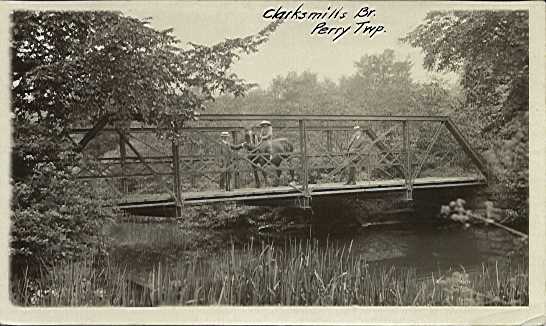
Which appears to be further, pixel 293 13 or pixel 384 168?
pixel 384 168

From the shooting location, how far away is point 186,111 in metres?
2.33

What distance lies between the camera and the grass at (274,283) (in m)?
2.25

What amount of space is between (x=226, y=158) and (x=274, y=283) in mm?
619

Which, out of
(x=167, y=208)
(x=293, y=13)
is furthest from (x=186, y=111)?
(x=293, y=13)

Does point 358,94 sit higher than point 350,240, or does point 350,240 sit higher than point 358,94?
point 358,94

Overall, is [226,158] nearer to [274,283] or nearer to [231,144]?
[231,144]

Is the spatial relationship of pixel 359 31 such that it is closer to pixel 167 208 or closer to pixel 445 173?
pixel 445 173

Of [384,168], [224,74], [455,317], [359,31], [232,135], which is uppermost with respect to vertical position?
[359,31]

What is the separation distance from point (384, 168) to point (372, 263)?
1.51 feet

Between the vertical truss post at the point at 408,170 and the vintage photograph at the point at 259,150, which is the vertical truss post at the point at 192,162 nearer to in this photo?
the vintage photograph at the point at 259,150

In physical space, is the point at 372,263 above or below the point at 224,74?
below

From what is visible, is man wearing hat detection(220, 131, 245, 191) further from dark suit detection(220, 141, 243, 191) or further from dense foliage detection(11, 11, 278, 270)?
dense foliage detection(11, 11, 278, 270)
